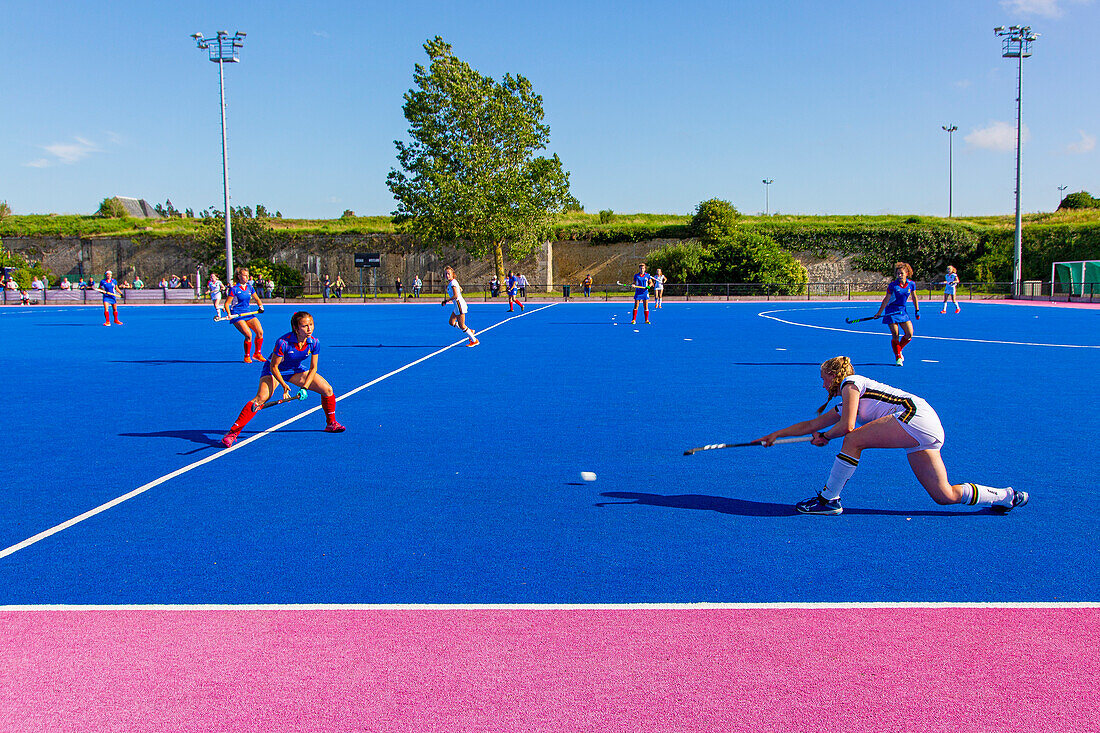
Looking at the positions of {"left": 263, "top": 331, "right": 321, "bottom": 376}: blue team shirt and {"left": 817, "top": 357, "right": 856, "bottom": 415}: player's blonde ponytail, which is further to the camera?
{"left": 263, "top": 331, "right": 321, "bottom": 376}: blue team shirt

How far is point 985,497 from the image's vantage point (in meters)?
5.49

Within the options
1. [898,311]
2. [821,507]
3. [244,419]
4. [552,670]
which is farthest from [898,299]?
[552,670]

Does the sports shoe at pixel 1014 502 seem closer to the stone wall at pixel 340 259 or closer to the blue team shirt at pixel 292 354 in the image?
the blue team shirt at pixel 292 354

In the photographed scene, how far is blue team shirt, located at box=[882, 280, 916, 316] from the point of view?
1485 centimetres

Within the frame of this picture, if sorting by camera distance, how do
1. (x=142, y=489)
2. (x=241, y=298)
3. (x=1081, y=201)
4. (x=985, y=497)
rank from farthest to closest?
1. (x=1081, y=201)
2. (x=241, y=298)
3. (x=142, y=489)
4. (x=985, y=497)

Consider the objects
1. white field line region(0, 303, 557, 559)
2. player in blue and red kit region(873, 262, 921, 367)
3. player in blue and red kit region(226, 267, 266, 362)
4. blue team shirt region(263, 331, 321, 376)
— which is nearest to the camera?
white field line region(0, 303, 557, 559)

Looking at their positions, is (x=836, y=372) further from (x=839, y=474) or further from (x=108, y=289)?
(x=108, y=289)

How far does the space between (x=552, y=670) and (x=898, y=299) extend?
13.3 meters

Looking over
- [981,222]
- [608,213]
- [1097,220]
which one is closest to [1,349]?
[608,213]

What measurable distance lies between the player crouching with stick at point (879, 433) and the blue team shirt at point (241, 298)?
43.4 feet

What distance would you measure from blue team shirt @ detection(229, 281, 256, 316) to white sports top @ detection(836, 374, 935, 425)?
1355 centimetres

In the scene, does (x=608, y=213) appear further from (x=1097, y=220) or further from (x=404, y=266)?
(x=1097, y=220)

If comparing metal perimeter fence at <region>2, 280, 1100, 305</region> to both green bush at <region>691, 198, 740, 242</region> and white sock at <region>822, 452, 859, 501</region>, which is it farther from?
white sock at <region>822, 452, 859, 501</region>

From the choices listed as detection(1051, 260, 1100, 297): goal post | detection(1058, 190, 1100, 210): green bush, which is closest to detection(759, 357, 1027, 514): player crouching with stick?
detection(1051, 260, 1100, 297): goal post
